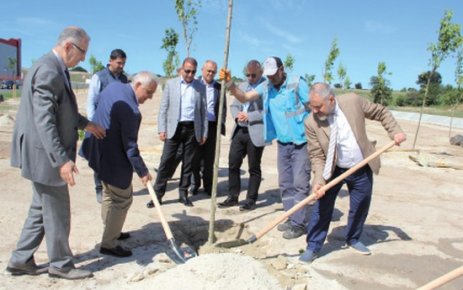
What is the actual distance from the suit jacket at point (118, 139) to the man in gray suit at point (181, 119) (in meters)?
1.87

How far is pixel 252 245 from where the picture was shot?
441 cm

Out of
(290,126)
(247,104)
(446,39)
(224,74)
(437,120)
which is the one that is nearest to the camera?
(224,74)

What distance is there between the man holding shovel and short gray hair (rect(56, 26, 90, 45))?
76.1 inches

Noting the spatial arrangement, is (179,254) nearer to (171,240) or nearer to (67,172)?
(171,240)

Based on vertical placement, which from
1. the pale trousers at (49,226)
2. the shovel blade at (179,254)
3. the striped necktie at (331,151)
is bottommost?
the shovel blade at (179,254)

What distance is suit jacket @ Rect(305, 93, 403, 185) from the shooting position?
381cm

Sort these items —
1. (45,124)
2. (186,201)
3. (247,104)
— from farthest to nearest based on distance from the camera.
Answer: (186,201)
(247,104)
(45,124)

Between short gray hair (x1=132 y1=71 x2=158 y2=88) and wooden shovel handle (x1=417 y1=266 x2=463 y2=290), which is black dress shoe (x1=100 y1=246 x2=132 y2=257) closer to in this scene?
short gray hair (x1=132 y1=71 x2=158 y2=88)

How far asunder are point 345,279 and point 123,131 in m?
2.30

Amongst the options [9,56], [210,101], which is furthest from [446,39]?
[9,56]

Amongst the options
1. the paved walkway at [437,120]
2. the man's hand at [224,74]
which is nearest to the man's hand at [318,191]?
the man's hand at [224,74]

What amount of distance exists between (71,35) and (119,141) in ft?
3.14

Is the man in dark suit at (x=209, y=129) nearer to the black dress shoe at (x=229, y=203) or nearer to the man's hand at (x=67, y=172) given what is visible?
the black dress shoe at (x=229, y=203)

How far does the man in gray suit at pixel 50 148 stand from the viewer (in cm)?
290
